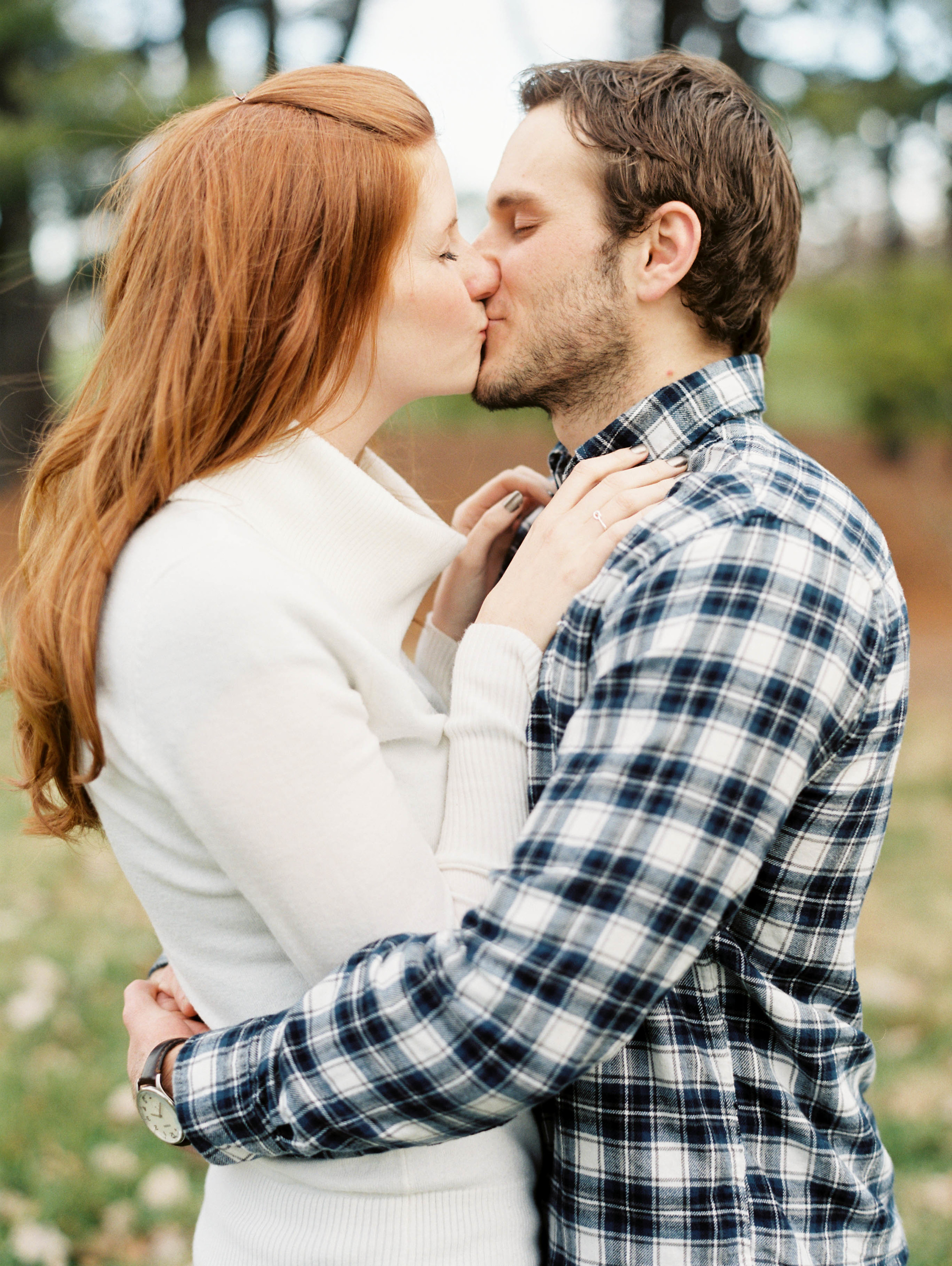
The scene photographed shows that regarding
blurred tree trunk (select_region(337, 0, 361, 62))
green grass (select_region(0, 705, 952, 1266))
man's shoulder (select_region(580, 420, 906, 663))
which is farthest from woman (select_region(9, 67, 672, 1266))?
blurred tree trunk (select_region(337, 0, 361, 62))

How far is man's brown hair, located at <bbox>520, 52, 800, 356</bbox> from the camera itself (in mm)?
2043

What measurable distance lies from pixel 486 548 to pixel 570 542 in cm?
54

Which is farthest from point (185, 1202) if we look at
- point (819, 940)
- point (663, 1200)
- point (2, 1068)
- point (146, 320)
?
point (146, 320)

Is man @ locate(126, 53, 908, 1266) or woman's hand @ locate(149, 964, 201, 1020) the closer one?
man @ locate(126, 53, 908, 1266)

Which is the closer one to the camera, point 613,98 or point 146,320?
point 146,320

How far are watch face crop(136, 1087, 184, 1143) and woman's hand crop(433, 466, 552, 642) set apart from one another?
0.96 m

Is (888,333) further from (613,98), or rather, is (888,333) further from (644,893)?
(644,893)

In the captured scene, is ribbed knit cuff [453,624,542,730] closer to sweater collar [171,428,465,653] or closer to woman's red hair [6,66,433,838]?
sweater collar [171,428,465,653]

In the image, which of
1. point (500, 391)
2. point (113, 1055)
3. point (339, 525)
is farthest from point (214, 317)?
point (113, 1055)

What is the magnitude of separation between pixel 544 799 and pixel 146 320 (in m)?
0.85

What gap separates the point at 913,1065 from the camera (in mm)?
3271

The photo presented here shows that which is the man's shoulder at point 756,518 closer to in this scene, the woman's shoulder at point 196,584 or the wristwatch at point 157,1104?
the woman's shoulder at point 196,584

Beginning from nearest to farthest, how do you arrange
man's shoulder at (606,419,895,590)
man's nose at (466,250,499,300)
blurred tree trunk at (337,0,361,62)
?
man's shoulder at (606,419,895,590) → man's nose at (466,250,499,300) → blurred tree trunk at (337,0,361,62)

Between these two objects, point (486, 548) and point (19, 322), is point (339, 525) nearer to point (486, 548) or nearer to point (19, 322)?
point (486, 548)
